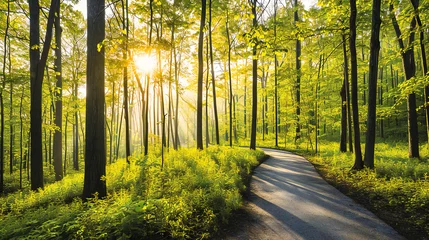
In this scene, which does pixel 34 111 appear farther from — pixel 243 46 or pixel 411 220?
pixel 243 46

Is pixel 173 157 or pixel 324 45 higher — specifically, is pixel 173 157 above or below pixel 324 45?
below

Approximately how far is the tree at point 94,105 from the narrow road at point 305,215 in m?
3.96

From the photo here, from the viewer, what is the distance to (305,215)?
199 inches

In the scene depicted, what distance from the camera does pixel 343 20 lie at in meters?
11.2

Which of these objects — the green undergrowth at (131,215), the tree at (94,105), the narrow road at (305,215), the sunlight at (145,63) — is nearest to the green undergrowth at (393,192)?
the narrow road at (305,215)

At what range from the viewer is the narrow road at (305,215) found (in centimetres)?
421

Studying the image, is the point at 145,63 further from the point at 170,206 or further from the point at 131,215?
the point at 131,215

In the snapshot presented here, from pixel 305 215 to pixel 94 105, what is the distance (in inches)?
241

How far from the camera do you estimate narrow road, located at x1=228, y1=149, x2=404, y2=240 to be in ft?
13.8

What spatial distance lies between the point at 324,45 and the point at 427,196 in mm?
10828

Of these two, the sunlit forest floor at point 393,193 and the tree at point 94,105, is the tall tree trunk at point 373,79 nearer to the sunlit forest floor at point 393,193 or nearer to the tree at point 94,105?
the sunlit forest floor at point 393,193

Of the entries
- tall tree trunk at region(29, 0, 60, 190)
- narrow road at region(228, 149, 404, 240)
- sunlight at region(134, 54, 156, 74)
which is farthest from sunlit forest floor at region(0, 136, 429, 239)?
sunlight at region(134, 54, 156, 74)

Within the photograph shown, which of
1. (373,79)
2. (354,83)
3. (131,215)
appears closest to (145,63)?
(131,215)

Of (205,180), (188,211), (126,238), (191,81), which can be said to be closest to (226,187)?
(205,180)
